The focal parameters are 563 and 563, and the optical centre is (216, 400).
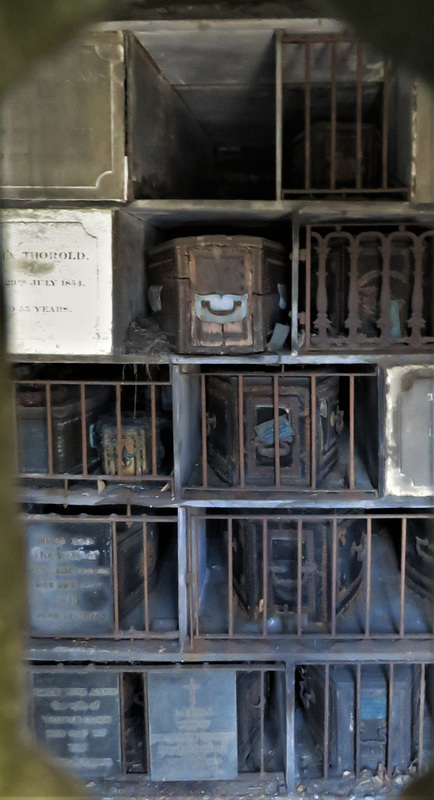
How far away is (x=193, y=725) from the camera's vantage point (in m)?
2.56

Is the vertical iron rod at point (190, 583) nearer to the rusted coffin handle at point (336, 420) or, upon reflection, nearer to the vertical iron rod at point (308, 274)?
the rusted coffin handle at point (336, 420)

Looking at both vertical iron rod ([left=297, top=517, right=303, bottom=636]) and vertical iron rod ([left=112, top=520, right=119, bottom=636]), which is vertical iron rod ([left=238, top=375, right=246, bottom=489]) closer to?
vertical iron rod ([left=297, top=517, right=303, bottom=636])

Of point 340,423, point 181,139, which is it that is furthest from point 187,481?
point 181,139

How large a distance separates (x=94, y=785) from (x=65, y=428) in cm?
164

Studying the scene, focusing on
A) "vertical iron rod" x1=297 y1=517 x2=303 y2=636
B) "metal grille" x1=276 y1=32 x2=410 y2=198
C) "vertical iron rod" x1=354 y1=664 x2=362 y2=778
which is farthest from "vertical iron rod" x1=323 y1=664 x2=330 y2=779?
"metal grille" x1=276 y1=32 x2=410 y2=198

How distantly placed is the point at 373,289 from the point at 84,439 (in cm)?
140

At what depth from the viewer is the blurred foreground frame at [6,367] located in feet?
1.32

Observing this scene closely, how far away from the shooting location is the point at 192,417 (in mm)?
2773

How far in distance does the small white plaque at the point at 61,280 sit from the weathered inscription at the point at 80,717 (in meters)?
1.50

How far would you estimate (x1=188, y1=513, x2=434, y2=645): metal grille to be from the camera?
251 centimetres

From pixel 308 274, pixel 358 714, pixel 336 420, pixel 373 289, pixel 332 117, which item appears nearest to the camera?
pixel 332 117

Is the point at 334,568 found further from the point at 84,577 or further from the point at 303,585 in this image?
the point at 84,577

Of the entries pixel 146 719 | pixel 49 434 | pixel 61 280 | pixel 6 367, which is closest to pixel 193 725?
pixel 146 719

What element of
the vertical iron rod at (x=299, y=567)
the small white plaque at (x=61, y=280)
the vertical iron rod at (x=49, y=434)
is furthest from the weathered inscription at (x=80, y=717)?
the small white plaque at (x=61, y=280)
